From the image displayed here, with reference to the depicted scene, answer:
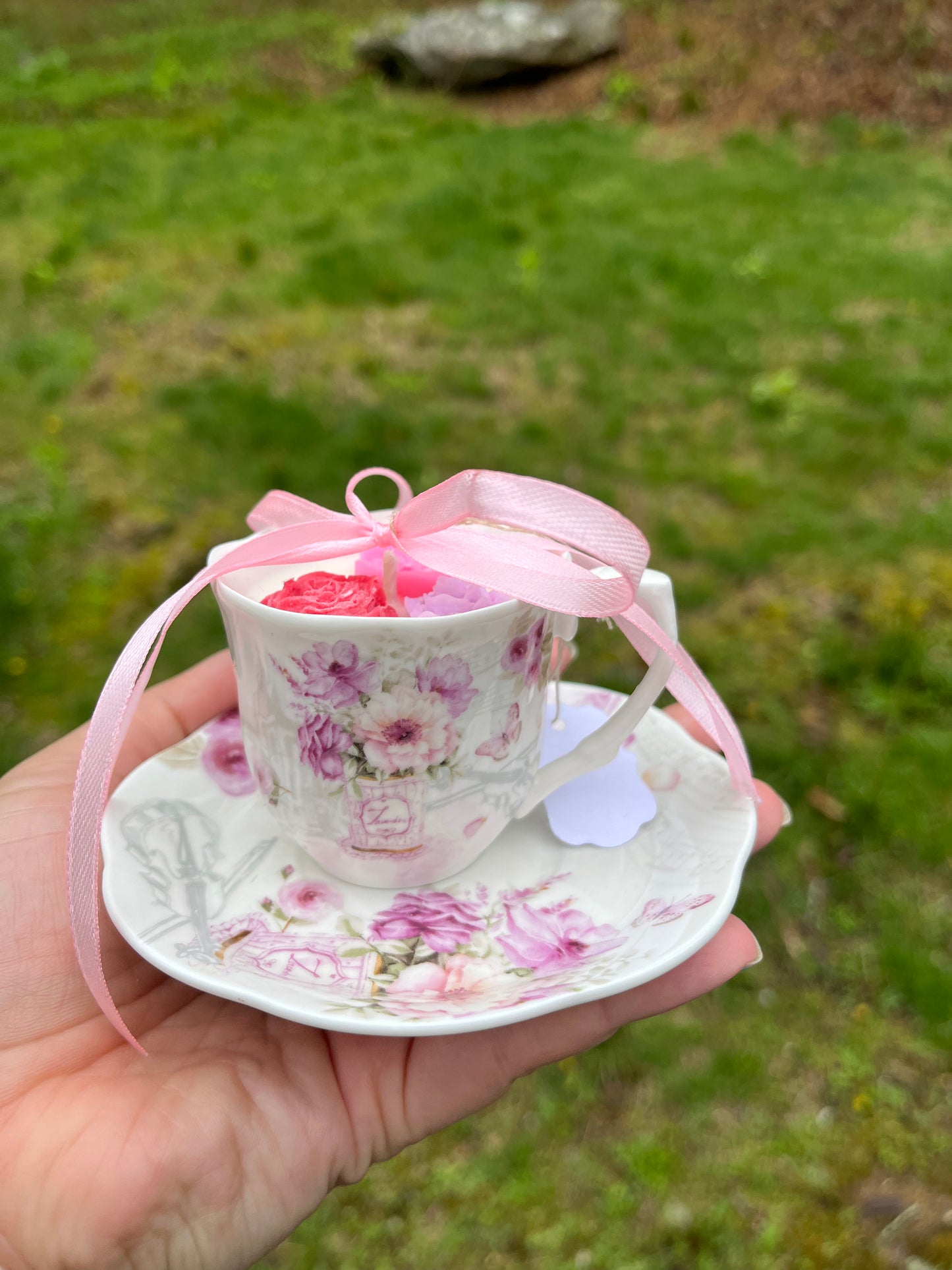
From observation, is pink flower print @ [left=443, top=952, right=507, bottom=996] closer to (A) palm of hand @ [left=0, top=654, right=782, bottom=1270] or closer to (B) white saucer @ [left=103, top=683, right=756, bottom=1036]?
(B) white saucer @ [left=103, top=683, right=756, bottom=1036]

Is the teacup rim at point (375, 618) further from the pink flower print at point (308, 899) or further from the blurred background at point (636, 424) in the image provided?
the blurred background at point (636, 424)

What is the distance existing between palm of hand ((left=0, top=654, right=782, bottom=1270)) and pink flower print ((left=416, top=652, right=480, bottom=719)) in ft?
1.31

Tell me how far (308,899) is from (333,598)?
15.6 inches

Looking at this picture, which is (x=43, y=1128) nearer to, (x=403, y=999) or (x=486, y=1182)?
(x=403, y=999)

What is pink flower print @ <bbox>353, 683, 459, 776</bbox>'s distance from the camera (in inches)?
39.6

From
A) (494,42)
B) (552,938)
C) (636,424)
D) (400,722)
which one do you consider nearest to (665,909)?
(552,938)

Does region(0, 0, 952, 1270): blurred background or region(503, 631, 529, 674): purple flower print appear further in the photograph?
region(0, 0, 952, 1270): blurred background

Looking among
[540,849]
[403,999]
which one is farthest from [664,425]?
[403,999]

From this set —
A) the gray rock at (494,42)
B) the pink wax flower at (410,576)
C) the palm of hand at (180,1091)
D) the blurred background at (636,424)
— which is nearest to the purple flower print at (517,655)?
the pink wax flower at (410,576)

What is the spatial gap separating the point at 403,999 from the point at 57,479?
8.05ft

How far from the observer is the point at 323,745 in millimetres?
1045

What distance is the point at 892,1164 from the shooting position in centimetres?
163

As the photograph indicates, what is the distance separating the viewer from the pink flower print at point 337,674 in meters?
0.97

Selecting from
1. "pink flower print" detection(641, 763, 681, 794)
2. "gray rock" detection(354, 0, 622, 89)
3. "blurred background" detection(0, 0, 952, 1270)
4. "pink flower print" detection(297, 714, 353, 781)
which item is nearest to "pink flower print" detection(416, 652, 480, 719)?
"pink flower print" detection(297, 714, 353, 781)
